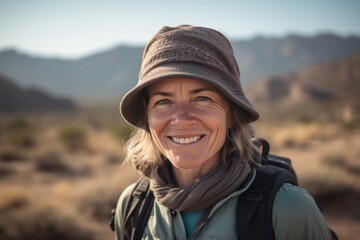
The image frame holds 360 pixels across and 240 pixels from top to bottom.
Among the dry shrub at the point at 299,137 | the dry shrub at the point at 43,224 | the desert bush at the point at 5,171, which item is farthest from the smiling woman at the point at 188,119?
the dry shrub at the point at 299,137

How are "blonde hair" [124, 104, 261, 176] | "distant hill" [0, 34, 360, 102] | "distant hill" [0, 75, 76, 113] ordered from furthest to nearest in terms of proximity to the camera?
"distant hill" [0, 34, 360, 102]
"distant hill" [0, 75, 76, 113]
"blonde hair" [124, 104, 261, 176]

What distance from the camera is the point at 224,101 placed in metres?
1.96

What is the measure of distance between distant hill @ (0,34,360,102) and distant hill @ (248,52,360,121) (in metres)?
80.8

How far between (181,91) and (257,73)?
6948 inches

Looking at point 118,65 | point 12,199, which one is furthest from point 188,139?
point 118,65

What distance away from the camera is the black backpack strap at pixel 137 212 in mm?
1964

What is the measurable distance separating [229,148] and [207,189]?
0.41 metres

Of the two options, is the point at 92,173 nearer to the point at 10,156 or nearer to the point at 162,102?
the point at 10,156

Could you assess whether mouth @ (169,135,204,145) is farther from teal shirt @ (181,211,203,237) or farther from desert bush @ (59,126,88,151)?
desert bush @ (59,126,88,151)

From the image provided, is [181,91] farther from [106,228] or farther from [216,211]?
[106,228]

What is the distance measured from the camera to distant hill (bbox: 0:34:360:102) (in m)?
163

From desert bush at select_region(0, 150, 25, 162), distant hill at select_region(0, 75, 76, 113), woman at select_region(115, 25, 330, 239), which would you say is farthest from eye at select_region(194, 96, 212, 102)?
distant hill at select_region(0, 75, 76, 113)

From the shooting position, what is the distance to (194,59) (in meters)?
1.71

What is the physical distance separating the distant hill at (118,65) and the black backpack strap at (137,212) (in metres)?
155
